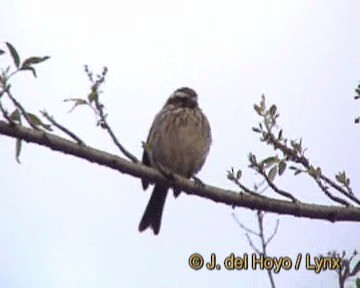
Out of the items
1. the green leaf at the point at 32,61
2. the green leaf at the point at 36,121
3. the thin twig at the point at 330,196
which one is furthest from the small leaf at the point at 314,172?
the green leaf at the point at 32,61

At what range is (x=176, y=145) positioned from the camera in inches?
235

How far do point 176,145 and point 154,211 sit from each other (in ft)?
2.14

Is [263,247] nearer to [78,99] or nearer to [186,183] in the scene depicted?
[186,183]

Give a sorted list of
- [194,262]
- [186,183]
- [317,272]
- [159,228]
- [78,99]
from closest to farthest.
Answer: [78,99]
[186,183]
[317,272]
[194,262]
[159,228]

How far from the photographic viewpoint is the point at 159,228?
5965 millimetres

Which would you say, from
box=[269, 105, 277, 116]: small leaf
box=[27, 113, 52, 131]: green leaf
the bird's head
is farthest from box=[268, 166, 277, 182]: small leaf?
the bird's head

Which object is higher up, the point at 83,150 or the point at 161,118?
the point at 161,118

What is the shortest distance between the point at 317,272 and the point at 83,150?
162 centimetres

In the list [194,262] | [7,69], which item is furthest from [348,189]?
[7,69]

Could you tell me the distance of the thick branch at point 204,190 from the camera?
2918 millimetres

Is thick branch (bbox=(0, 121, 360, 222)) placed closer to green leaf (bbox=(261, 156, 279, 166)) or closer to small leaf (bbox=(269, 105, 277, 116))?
green leaf (bbox=(261, 156, 279, 166))

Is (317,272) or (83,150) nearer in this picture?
(83,150)

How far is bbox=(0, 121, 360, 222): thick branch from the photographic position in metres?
2.92

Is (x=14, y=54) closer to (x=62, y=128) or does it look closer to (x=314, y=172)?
(x=62, y=128)
